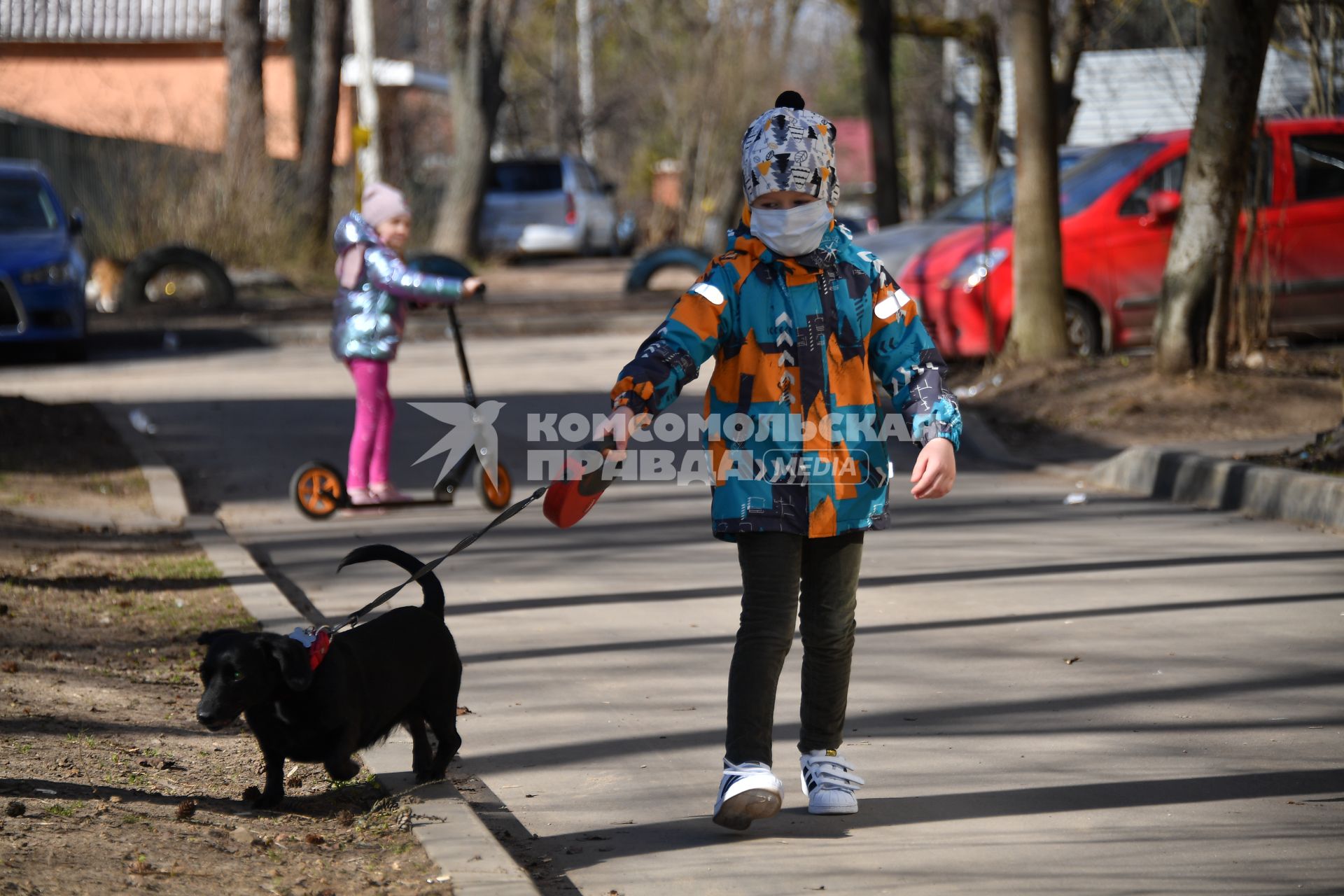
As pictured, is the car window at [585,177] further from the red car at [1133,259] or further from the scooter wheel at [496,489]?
the scooter wheel at [496,489]

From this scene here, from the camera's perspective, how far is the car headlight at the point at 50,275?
15.7 m

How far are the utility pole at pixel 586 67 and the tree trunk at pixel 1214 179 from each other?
118ft

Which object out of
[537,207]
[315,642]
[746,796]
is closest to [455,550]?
[315,642]

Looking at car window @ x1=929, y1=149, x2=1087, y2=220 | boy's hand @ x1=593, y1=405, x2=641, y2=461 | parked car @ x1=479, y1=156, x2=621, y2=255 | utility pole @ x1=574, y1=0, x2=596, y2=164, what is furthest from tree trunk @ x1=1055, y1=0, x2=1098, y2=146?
utility pole @ x1=574, y1=0, x2=596, y2=164

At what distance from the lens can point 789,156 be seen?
403 cm

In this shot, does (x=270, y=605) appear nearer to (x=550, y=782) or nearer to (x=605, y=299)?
(x=550, y=782)

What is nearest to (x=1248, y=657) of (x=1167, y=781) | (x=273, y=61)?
(x=1167, y=781)

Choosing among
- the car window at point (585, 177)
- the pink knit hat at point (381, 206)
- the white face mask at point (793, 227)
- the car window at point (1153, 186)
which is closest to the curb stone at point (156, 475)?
the pink knit hat at point (381, 206)

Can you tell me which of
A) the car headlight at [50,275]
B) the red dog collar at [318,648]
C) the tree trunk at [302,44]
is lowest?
the red dog collar at [318,648]

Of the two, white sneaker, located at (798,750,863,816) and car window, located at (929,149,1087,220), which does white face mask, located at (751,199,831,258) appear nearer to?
white sneaker, located at (798,750,863,816)

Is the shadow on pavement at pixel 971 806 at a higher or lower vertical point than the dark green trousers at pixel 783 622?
lower

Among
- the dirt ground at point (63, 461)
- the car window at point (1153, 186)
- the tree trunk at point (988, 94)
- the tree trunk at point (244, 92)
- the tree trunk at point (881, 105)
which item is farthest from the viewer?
the tree trunk at point (244, 92)

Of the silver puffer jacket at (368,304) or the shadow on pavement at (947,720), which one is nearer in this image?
the shadow on pavement at (947,720)

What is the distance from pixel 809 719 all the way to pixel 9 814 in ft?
6.44
